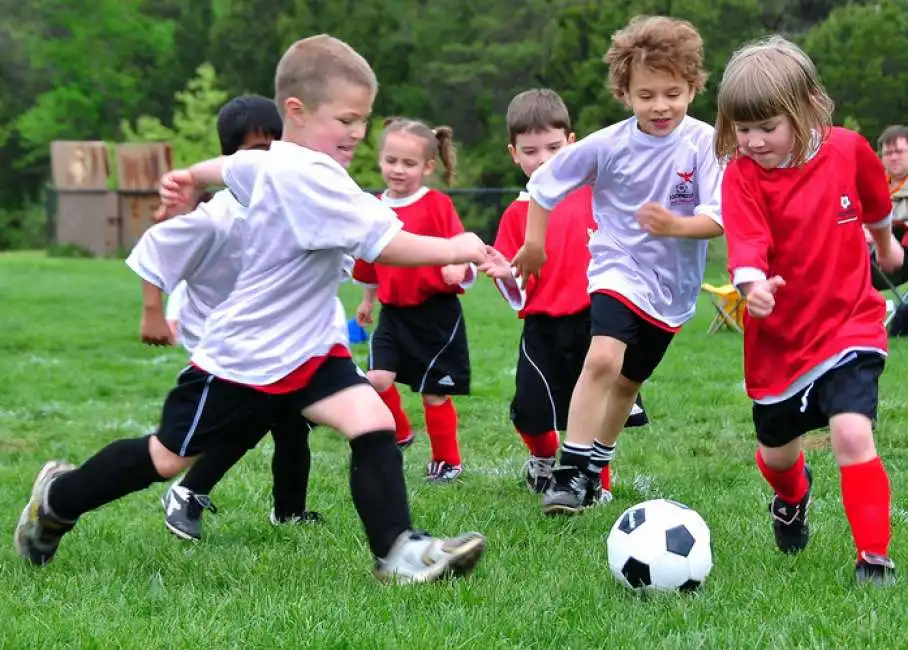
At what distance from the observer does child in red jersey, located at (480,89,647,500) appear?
19.5 feet

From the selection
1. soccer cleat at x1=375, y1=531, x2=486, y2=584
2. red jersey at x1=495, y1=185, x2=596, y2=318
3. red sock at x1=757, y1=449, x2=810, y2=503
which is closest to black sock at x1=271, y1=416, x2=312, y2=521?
soccer cleat at x1=375, y1=531, x2=486, y2=584

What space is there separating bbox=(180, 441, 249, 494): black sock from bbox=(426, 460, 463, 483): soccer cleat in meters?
1.68

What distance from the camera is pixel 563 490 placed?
5.15m

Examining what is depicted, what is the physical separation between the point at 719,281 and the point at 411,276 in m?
15.9

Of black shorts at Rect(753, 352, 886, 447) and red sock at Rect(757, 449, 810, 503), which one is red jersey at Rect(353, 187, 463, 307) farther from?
black shorts at Rect(753, 352, 886, 447)

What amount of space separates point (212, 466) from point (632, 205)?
75.9 inches

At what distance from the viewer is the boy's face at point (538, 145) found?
6016mm

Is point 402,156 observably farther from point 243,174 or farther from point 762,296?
point 762,296

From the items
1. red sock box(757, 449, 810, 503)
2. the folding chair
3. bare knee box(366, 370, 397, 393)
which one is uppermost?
red sock box(757, 449, 810, 503)

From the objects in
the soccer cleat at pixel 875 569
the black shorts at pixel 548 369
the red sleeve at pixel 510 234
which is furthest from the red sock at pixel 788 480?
the red sleeve at pixel 510 234

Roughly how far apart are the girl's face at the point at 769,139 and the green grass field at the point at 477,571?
1267 mm

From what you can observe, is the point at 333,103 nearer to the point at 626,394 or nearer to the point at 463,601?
the point at 463,601

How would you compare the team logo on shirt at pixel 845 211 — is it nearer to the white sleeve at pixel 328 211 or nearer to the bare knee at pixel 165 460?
the white sleeve at pixel 328 211

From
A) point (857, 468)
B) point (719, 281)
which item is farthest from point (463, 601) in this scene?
point (719, 281)
